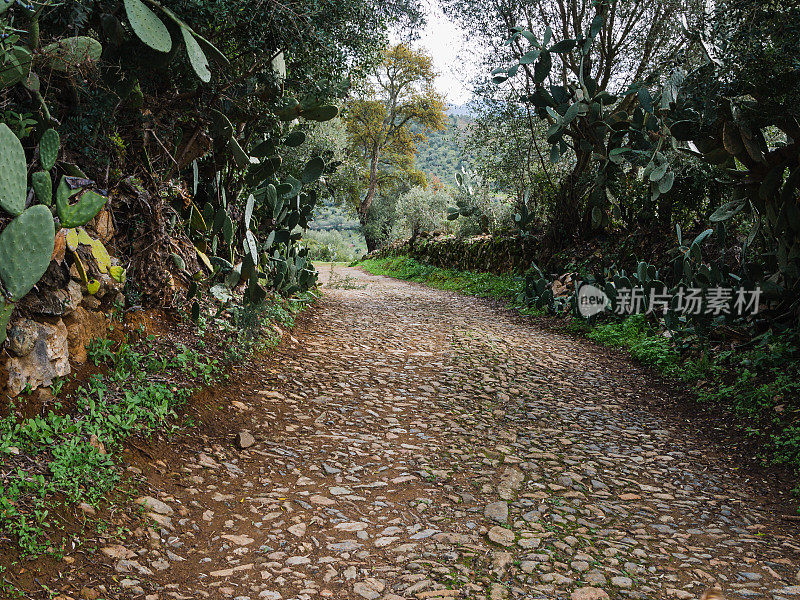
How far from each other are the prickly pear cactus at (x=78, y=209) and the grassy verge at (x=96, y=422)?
0.81 metres

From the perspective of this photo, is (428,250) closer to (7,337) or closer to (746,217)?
(746,217)

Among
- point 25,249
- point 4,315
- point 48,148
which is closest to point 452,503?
point 4,315

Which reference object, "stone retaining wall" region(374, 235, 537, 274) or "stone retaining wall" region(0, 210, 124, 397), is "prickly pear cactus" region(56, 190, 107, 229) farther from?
"stone retaining wall" region(374, 235, 537, 274)

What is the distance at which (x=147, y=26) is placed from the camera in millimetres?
Answer: 3396

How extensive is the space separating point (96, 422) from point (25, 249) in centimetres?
102

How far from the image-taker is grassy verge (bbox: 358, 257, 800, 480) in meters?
4.15

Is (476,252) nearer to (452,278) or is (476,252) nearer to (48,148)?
(452,278)

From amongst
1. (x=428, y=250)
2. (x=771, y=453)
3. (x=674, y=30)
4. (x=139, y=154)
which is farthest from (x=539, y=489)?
(x=428, y=250)

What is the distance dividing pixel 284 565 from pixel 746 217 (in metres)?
6.88

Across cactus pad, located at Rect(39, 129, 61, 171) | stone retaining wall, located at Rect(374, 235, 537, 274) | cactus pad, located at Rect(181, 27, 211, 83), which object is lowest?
cactus pad, located at Rect(39, 129, 61, 171)

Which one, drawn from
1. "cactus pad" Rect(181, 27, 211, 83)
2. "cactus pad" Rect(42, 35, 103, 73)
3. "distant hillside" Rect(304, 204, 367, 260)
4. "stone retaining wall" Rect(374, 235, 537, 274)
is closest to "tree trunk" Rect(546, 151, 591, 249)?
"stone retaining wall" Rect(374, 235, 537, 274)
